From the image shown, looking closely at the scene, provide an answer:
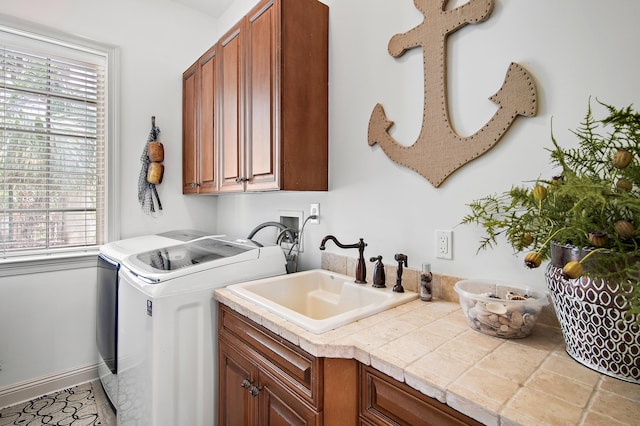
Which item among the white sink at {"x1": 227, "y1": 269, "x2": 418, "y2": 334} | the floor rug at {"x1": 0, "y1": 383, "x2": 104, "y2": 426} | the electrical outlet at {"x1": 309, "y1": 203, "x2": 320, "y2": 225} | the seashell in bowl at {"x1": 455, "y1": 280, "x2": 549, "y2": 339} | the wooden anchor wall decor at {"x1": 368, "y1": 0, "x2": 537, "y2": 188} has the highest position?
the wooden anchor wall decor at {"x1": 368, "y1": 0, "x2": 537, "y2": 188}

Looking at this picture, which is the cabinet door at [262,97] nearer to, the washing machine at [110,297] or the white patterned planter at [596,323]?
the washing machine at [110,297]

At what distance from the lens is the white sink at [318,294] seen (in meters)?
1.34

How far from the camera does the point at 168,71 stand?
263 cm

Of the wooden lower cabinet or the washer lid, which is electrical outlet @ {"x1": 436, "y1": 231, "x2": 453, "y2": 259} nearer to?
the wooden lower cabinet

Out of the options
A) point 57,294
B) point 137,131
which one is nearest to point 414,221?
point 137,131

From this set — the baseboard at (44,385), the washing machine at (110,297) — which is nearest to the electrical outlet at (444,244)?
the washing machine at (110,297)

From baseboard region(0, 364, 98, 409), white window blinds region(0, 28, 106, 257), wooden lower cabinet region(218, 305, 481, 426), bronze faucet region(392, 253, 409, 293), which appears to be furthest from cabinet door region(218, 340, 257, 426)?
white window blinds region(0, 28, 106, 257)

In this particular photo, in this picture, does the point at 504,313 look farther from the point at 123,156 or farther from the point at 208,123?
the point at 123,156

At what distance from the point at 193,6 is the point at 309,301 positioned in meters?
2.59

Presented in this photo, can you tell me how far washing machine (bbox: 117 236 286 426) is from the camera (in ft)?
4.52

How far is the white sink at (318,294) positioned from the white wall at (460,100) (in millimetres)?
198

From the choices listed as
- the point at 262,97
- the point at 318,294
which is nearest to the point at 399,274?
the point at 318,294

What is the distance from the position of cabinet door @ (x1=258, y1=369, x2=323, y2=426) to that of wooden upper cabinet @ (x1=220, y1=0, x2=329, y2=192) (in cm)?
85

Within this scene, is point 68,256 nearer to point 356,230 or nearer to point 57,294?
A: point 57,294
